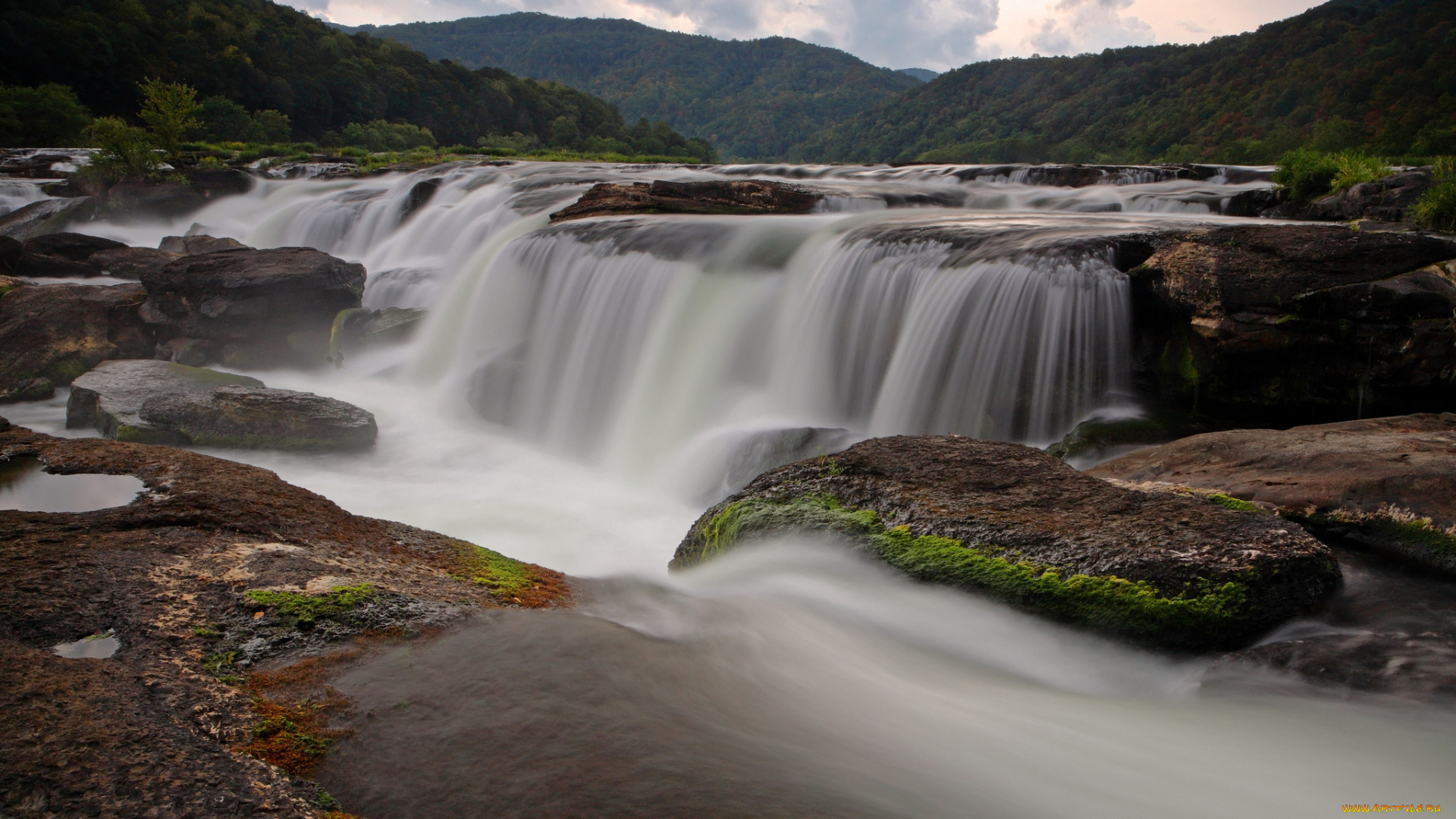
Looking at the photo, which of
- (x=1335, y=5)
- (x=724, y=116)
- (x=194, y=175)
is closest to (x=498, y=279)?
(x=194, y=175)

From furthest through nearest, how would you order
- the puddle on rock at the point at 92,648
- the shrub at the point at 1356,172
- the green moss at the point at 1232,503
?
the shrub at the point at 1356,172, the green moss at the point at 1232,503, the puddle on rock at the point at 92,648

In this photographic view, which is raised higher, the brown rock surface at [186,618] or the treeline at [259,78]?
the treeline at [259,78]

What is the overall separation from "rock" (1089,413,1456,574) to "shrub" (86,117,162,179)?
26.9 m

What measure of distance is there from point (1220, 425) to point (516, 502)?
6745 millimetres

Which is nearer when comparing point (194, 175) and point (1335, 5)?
point (194, 175)

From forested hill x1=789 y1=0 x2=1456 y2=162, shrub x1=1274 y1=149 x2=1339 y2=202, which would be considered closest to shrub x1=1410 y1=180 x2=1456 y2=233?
shrub x1=1274 y1=149 x2=1339 y2=202

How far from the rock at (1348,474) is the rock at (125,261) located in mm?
17608

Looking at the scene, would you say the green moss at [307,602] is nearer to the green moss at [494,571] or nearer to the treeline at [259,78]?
the green moss at [494,571]

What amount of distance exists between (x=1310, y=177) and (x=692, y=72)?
148 meters

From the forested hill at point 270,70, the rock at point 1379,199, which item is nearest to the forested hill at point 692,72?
the forested hill at point 270,70

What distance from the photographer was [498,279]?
1244 centimetres

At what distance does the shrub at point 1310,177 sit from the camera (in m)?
12.8

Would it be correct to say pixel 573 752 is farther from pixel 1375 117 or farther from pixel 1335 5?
pixel 1335 5

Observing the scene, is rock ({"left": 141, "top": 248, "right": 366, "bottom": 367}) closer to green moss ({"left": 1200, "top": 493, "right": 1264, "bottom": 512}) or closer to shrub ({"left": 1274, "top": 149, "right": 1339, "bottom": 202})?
green moss ({"left": 1200, "top": 493, "right": 1264, "bottom": 512})
